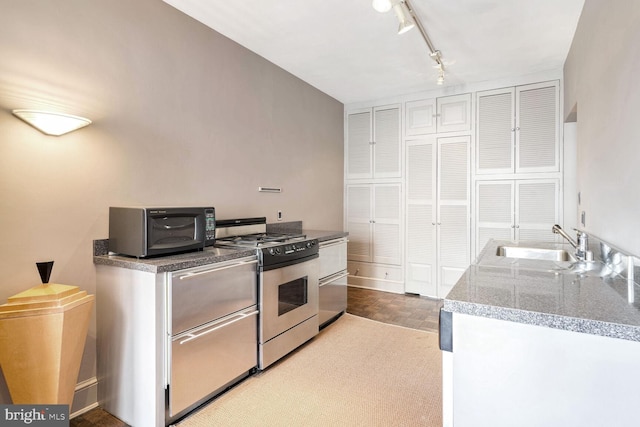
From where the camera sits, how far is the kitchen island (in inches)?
35.8

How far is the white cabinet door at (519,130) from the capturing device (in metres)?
3.66

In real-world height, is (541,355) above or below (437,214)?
below

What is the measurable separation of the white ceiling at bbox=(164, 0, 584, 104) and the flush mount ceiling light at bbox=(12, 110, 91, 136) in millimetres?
1223

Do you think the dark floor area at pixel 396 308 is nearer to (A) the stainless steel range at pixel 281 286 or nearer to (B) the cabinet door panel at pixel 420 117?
(A) the stainless steel range at pixel 281 286

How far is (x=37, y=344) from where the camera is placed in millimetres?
1547

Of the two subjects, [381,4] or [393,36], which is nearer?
[381,4]

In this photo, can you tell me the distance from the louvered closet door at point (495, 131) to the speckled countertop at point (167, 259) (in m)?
3.14

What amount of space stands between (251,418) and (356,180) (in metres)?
3.51

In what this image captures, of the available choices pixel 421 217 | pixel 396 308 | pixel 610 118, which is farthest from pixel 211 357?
pixel 421 217

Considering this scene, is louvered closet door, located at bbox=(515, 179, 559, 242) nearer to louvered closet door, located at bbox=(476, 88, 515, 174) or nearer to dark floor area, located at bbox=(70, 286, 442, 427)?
louvered closet door, located at bbox=(476, 88, 515, 174)

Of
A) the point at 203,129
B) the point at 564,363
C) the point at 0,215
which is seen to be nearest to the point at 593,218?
the point at 564,363

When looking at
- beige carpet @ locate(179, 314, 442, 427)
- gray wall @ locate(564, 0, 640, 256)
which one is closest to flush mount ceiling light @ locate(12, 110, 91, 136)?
beige carpet @ locate(179, 314, 442, 427)

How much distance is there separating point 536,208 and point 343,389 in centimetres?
302

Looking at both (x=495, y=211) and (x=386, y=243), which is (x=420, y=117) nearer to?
(x=495, y=211)
